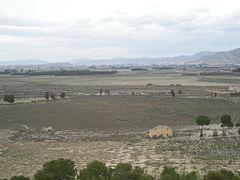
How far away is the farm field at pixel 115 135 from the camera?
25.8 m

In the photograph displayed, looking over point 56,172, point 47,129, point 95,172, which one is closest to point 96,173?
point 95,172

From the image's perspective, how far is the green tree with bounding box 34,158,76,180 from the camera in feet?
52.8

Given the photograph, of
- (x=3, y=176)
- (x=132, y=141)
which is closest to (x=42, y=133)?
(x=132, y=141)

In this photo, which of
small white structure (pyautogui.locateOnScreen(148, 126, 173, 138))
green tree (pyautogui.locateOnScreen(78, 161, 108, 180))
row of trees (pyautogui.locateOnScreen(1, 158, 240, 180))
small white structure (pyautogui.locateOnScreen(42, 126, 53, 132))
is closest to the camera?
row of trees (pyautogui.locateOnScreen(1, 158, 240, 180))

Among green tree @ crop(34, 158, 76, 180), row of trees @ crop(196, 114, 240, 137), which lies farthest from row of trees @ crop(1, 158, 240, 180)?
row of trees @ crop(196, 114, 240, 137)

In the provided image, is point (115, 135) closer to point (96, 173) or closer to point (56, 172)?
point (96, 173)

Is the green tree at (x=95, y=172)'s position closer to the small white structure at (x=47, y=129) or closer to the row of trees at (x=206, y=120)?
the row of trees at (x=206, y=120)

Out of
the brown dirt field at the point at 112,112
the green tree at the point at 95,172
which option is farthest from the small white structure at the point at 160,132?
the green tree at the point at 95,172

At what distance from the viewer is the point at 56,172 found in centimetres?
1652

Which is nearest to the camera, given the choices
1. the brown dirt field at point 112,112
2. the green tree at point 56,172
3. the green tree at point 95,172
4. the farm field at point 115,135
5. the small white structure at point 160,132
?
the green tree at point 56,172

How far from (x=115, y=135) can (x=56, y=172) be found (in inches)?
818

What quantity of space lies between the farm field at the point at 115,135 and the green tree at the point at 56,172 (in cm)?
727

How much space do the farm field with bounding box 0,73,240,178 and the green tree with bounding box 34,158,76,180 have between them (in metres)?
7.27

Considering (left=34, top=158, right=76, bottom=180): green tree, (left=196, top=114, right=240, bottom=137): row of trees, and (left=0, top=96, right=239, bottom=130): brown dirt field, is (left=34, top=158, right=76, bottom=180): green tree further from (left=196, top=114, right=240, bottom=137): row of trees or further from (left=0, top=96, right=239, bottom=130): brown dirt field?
(left=0, top=96, right=239, bottom=130): brown dirt field
